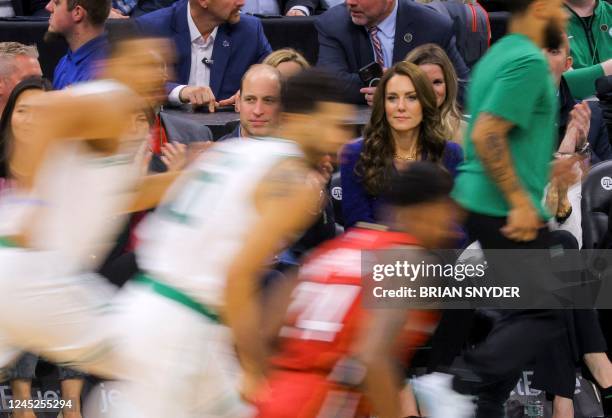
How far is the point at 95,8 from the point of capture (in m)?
8.05

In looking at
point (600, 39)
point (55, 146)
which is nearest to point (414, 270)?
point (55, 146)

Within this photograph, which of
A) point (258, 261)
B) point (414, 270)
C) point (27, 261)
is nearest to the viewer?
point (258, 261)

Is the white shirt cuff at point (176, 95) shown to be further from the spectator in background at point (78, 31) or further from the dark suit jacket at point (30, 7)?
the dark suit jacket at point (30, 7)

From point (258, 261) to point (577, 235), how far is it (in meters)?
2.80

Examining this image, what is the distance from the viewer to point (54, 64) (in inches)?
364

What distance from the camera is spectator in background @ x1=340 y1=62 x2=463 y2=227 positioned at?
23.5ft

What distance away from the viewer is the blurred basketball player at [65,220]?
17.4ft

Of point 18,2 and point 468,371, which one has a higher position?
point 18,2

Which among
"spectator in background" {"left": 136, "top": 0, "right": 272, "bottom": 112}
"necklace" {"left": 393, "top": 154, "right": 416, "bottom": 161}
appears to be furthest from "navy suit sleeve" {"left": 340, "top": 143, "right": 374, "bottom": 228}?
"spectator in background" {"left": 136, "top": 0, "right": 272, "bottom": 112}

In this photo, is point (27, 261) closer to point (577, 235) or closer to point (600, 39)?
point (577, 235)

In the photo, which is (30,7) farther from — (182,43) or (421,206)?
(421,206)

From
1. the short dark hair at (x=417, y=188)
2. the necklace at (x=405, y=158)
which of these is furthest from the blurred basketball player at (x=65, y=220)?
the necklace at (x=405, y=158)

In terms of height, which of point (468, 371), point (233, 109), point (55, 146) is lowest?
point (468, 371)

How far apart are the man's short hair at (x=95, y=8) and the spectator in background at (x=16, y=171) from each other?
0.90 m
